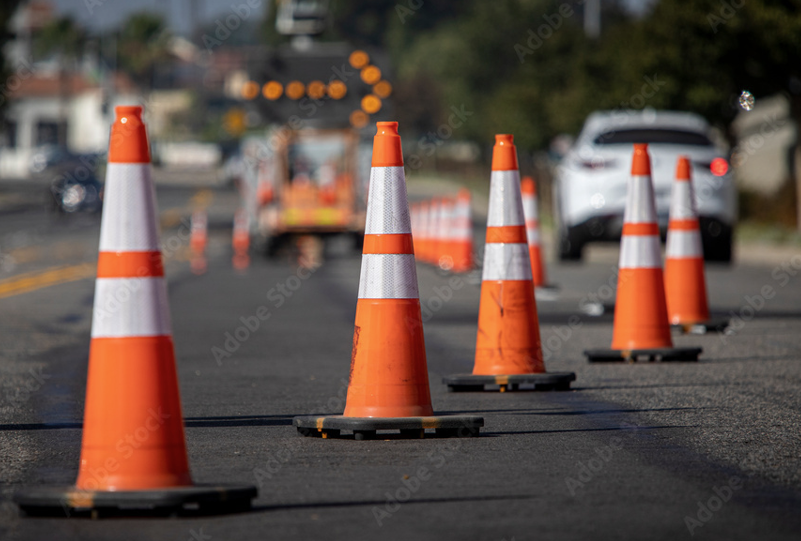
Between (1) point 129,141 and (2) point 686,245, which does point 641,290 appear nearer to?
(2) point 686,245

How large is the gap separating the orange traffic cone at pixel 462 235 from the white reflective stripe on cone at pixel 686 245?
9.30 meters

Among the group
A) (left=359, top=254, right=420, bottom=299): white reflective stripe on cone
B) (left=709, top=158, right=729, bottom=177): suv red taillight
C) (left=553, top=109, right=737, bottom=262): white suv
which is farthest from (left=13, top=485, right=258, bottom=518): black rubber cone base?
(left=709, top=158, right=729, bottom=177): suv red taillight

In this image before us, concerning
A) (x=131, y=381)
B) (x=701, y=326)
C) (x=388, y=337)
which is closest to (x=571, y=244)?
(x=701, y=326)

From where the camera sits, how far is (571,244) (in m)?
17.4

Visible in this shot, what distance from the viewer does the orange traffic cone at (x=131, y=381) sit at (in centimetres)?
419

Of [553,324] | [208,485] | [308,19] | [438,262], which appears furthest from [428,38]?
[208,485]

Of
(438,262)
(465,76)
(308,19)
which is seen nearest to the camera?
Result: (438,262)

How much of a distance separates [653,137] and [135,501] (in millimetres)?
13253

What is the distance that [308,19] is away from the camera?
29578mm

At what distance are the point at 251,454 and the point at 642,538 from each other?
1.89 m

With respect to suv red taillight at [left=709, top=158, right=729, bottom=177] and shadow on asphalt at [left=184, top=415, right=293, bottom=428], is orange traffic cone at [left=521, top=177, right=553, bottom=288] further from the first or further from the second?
shadow on asphalt at [left=184, top=415, right=293, bottom=428]

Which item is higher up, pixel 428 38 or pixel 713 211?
pixel 428 38

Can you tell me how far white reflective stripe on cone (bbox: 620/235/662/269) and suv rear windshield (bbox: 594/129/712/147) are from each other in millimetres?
8058

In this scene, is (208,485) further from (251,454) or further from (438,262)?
(438,262)
